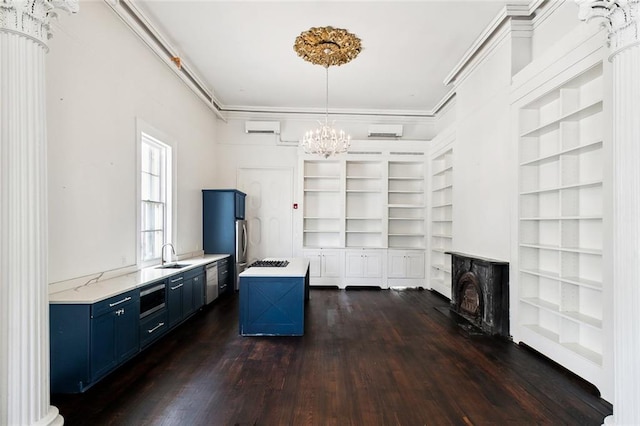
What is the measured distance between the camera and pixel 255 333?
4320 mm

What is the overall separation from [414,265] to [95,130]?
20.8ft

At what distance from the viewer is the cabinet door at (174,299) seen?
4.27m

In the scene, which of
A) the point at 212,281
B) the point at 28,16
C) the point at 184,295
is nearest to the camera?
the point at 28,16

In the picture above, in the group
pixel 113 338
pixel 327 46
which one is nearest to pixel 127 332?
pixel 113 338

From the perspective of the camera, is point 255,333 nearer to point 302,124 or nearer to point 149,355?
point 149,355

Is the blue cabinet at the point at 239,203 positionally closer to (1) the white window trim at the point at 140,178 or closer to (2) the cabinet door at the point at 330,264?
(1) the white window trim at the point at 140,178

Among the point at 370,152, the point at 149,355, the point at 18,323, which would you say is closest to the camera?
the point at 18,323

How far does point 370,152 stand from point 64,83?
5639 millimetres

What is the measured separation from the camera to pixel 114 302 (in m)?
3.12

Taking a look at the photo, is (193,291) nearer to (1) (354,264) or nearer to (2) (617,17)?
(1) (354,264)

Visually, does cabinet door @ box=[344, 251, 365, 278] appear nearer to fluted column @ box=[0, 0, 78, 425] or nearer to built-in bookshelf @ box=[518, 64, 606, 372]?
built-in bookshelf @ box=[518, 64, 606, 372]

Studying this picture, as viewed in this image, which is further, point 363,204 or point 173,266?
point 363,204

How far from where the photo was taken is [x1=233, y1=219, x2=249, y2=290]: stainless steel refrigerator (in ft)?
22.6

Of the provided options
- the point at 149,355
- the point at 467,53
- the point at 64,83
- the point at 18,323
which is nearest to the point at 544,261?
the point at 467,53
